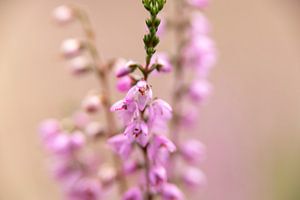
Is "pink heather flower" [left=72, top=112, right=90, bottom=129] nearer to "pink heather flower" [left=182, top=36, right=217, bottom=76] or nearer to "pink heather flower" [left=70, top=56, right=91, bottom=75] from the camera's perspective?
"pink heather flower" [left=70, top=56, right=91, bottom=75]

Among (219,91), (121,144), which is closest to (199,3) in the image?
(121,144)

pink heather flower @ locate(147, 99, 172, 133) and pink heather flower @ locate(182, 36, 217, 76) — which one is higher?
pink heather flower @ locate(182, 36, 217, 76)

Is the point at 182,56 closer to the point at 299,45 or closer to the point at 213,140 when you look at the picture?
the point at 213,140

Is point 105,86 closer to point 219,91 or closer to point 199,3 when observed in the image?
point 199,3

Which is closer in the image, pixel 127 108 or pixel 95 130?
pixel 127 108

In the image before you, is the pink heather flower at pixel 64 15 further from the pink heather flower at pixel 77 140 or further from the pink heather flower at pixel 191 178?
the pink heather flower at pixel 191 178

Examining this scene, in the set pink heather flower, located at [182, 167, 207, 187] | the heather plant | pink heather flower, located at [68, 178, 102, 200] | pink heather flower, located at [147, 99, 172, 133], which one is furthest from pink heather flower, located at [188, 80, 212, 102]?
pink heather flower, located at [147, 99, 172, 133]
